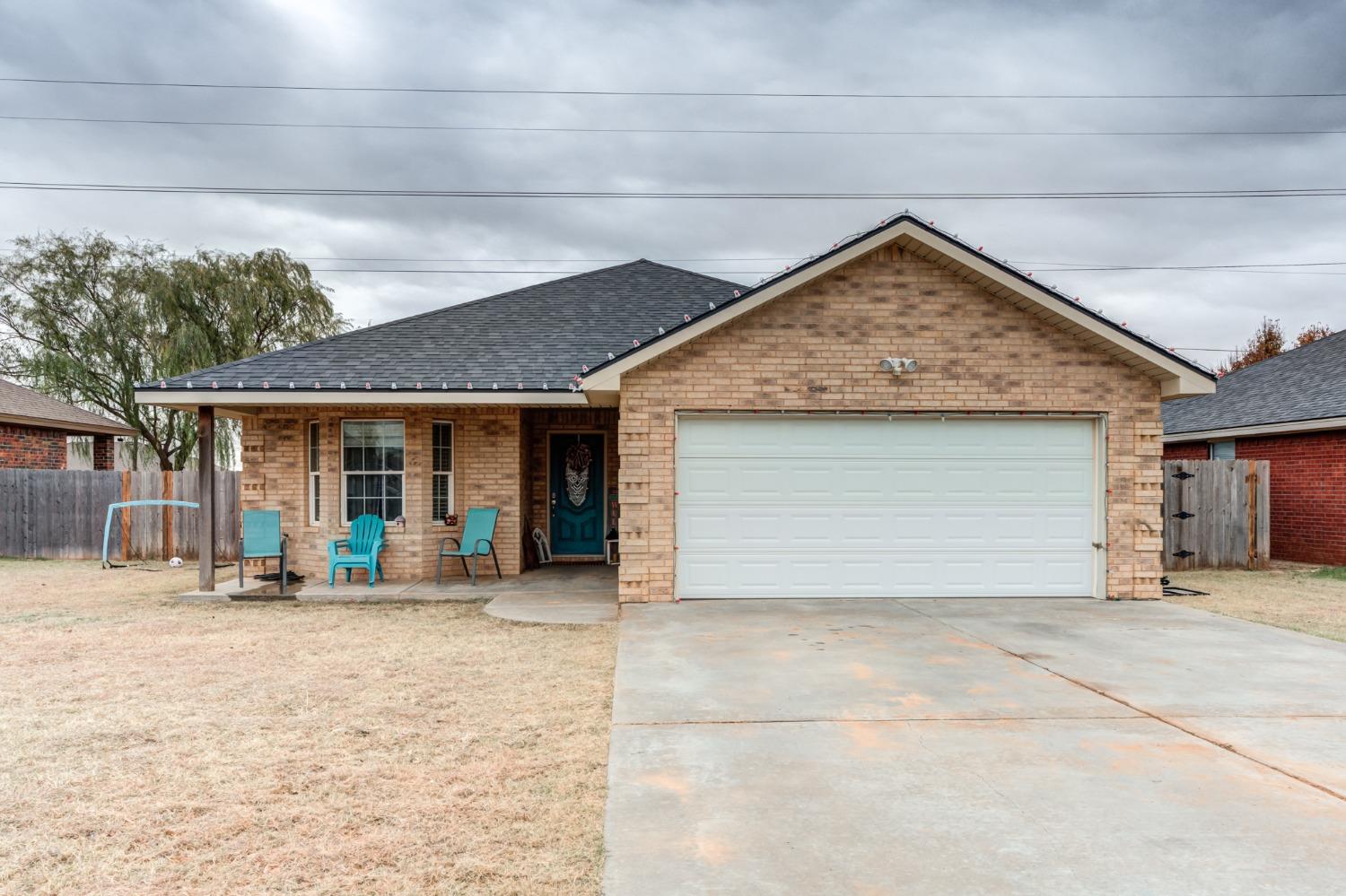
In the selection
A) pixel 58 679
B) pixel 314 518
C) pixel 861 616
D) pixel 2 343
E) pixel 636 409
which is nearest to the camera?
pixel 58 679

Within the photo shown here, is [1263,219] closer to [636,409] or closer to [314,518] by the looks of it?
[636,409]

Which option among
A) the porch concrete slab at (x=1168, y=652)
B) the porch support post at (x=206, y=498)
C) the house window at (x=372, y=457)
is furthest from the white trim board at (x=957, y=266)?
the porch support post at (x=206, y=498)

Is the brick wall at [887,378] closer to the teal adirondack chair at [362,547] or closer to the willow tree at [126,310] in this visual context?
the teal adirondack chair at [362,547]

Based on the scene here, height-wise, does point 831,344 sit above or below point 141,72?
below

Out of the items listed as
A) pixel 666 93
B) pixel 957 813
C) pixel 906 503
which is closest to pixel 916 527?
pixel 906 503

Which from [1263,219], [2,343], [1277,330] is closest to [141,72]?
[2,343]

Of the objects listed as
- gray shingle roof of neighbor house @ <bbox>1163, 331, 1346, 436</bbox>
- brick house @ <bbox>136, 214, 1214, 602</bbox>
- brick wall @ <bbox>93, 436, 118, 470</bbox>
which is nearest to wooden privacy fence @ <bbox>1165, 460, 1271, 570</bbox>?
gray shingle roof of neighbor house @ <bbox>1163, 331, 1346, 436</bbox>

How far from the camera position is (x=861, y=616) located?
337 inches

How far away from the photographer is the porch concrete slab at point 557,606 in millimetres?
8719

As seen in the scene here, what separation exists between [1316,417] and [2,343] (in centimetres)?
3256

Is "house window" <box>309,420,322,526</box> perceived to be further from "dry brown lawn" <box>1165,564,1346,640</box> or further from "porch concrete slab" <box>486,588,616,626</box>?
"dry brown lawn" <box>1165,564,1346,640</box>

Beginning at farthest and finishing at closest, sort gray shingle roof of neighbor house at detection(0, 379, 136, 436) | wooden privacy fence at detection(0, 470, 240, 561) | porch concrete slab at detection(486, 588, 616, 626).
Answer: gray shingle roof of neighbor house at detection(0, 379, 136, 436), wooden privacy fence at detection(0, 470, 240, 561), porch concrete slab at detection(486, 588, 616, 626)

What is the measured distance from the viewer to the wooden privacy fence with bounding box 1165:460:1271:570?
45.1ft

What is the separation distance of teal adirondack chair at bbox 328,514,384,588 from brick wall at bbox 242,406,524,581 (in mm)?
282
